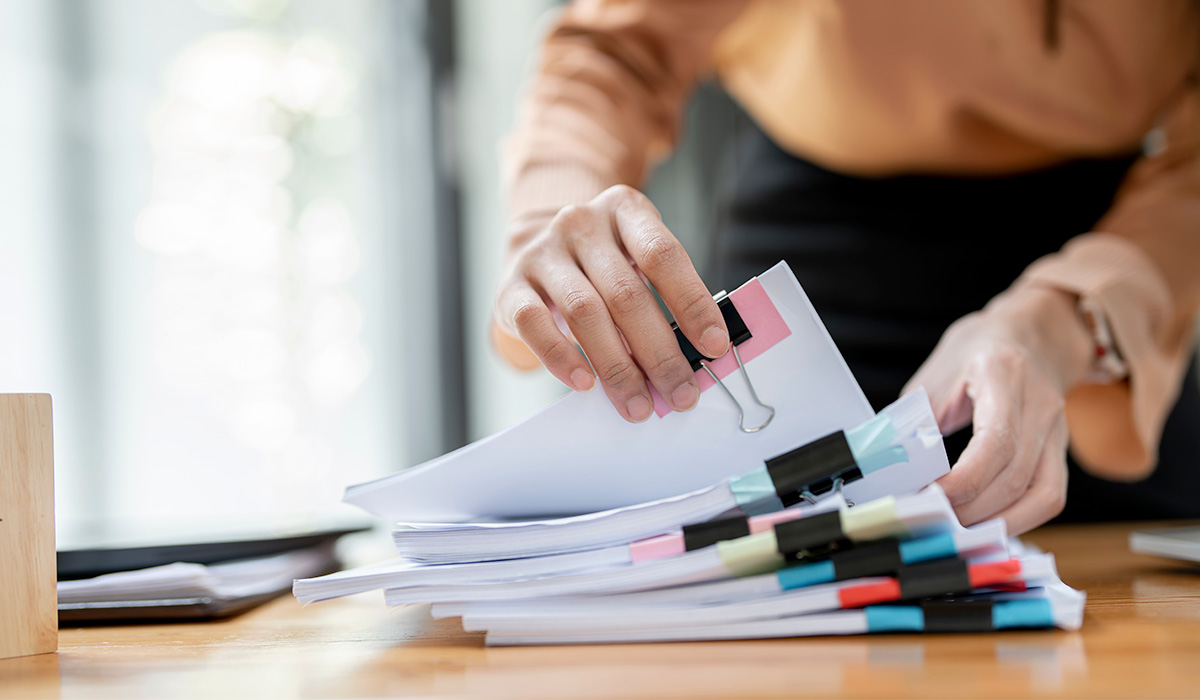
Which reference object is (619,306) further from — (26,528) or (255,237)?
(255,237)

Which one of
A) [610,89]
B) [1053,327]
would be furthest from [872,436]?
[610,89]

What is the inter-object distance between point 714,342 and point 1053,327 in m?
0.42

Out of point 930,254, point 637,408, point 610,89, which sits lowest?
point 637,408

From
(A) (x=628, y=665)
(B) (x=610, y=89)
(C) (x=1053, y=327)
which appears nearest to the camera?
(A) (x=628, y=665)

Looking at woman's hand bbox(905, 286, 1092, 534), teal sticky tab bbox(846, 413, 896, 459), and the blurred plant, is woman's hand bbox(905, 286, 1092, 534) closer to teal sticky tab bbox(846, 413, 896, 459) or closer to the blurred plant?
teal sticky tab bbox(846, 413, 896, 459)

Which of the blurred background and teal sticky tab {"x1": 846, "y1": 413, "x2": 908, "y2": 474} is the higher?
the blurred background

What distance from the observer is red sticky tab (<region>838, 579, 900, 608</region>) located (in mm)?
353

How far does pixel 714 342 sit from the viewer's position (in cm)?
42

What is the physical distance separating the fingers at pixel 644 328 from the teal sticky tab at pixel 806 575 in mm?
102

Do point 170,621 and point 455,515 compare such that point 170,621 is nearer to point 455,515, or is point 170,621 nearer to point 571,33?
point 455,515

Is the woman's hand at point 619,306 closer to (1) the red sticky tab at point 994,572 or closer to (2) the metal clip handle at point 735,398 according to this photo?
(2) the metal clip handle at point 735,398

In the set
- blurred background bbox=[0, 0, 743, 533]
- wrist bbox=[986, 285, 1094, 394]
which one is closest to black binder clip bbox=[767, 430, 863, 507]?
wrist bbox=[986, 285, 1094, 394]

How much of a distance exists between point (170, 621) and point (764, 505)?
14.4 inches

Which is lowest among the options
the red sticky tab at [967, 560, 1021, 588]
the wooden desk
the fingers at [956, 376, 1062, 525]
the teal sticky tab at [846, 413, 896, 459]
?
the wooden desk
